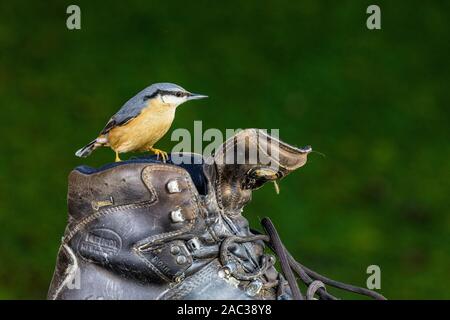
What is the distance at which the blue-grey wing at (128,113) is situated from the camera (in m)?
2.11

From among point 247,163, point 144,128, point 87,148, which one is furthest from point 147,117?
point 247,163

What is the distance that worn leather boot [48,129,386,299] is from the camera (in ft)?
5.01

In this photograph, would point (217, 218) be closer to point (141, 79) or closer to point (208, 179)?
point (208, 179)

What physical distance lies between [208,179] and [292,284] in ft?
0.77

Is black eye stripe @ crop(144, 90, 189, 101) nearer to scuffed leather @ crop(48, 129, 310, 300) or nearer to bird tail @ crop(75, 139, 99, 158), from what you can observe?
bird tail @ crop(75, 139, 99, 158)

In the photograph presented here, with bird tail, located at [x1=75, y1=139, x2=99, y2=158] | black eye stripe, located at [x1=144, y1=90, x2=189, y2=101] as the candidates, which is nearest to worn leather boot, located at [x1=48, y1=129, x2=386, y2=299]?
black eye stripe, located at [x1=144, y1=90, x2=189, y2=101]

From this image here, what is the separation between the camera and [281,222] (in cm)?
395

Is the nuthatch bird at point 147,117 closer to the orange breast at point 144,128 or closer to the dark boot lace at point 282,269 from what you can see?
the orange breast at point 144,128

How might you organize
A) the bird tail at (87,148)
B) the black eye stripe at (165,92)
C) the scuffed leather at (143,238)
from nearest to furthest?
the scuffed leather at (143,238) < the black eye stripe at (165,92) < the bird tail at (87,148)

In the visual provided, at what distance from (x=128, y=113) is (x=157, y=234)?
0.64 meters

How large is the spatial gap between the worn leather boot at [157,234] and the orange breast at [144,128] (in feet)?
1.64

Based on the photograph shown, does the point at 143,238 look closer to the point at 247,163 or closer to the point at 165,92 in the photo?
the point at 247,163

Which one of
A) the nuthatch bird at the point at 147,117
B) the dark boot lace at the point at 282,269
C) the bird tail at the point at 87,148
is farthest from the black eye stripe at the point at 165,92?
the dark boot lace at the point at 282,269
